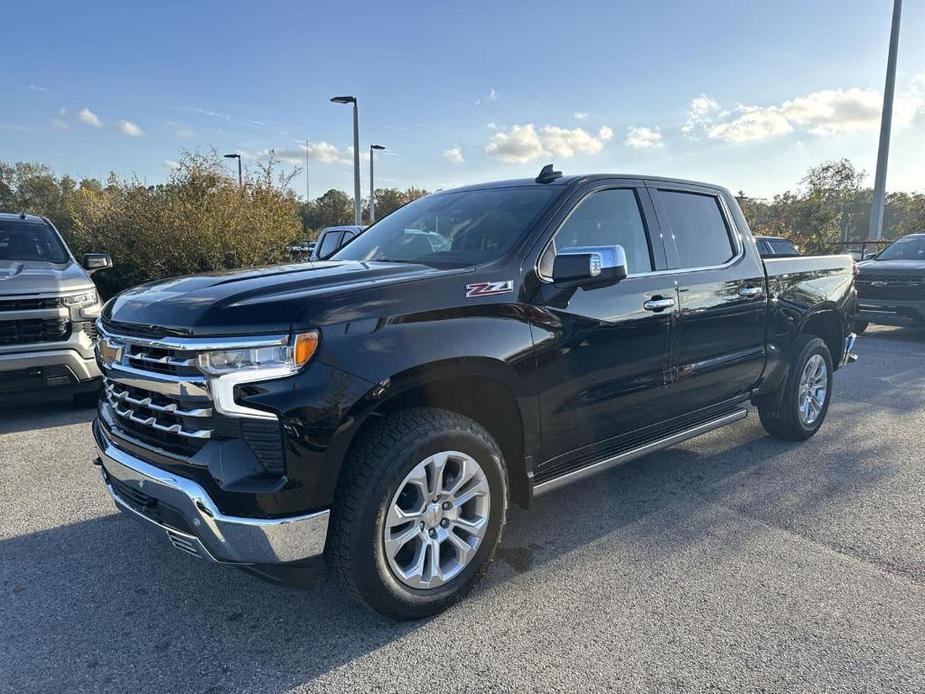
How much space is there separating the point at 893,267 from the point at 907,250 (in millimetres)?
1433

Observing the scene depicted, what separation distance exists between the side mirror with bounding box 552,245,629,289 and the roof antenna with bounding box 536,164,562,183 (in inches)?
30.3

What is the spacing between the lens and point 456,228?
3607 mm

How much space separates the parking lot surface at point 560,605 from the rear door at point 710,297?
2.36ft

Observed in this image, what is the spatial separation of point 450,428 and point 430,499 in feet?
1.02

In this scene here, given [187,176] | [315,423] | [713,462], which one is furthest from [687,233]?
[187,176]

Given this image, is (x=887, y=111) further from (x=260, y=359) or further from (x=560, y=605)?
(x=260, y=359)

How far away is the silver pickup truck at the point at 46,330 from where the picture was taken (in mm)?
5355

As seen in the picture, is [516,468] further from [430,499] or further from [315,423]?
[315,423]

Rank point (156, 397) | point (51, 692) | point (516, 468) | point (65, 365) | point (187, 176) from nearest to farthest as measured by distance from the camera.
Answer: point (51, 692) < point (156, 397) < point (516, 468) < point (65, 365) < point (187, 176)

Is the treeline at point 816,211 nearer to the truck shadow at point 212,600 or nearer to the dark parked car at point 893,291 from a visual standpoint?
the dark parked car at point 893,291

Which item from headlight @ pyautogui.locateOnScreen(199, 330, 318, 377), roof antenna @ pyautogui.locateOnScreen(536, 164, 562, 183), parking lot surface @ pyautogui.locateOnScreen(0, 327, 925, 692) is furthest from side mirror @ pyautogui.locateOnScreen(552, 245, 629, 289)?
parking lot surface @ pyautogui.locateOnScreen(0, 327, 925, 692)

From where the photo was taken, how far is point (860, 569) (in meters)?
3.18

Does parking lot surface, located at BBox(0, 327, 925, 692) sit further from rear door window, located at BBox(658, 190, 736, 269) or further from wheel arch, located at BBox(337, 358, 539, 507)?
rear door window, located at BBox(658, 190, 736, 269)

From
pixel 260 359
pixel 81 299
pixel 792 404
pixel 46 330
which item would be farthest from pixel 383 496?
pixel 81 299
